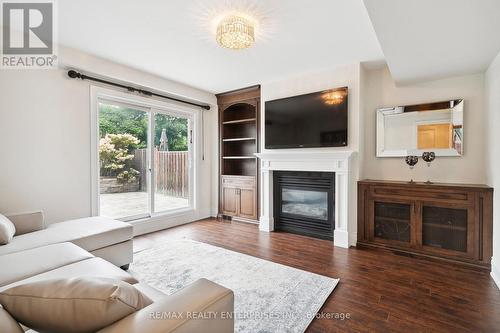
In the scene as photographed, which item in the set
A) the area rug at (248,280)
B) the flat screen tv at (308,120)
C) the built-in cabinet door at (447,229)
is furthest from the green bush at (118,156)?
the built-in cabinet door at (447,229)

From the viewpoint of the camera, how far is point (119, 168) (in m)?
3.74

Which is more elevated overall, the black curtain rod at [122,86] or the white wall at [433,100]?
the black curtain rod at [122,86]

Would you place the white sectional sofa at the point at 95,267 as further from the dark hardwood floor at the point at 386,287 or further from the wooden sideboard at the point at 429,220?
the wooden sideboard at the point at 429,220

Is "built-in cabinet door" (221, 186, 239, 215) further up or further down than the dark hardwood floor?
further up

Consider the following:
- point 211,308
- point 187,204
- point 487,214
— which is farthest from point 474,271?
point 187,204

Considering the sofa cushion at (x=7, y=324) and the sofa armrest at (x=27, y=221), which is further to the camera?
the sofa armrest at (x=27, y=221)

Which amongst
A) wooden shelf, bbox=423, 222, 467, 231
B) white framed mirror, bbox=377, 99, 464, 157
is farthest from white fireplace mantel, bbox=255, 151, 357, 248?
wooden shelf, bbox=423, 222, 467, 231

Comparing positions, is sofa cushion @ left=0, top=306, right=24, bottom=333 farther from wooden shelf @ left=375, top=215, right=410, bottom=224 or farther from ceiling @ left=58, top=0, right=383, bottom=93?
→ wooden shelf @ left=375, top=215, right=410, bottom=224

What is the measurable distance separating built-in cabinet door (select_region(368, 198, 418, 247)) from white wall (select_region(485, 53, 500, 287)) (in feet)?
2.31

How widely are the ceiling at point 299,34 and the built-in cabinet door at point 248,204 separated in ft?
7.06

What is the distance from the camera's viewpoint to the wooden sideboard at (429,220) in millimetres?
2674

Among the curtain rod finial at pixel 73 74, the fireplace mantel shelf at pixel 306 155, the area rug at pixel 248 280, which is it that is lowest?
the area rug at pixel 248 280

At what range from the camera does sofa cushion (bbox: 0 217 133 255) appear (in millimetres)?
2018

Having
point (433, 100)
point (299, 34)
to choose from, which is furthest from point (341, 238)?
point (299, 34)
